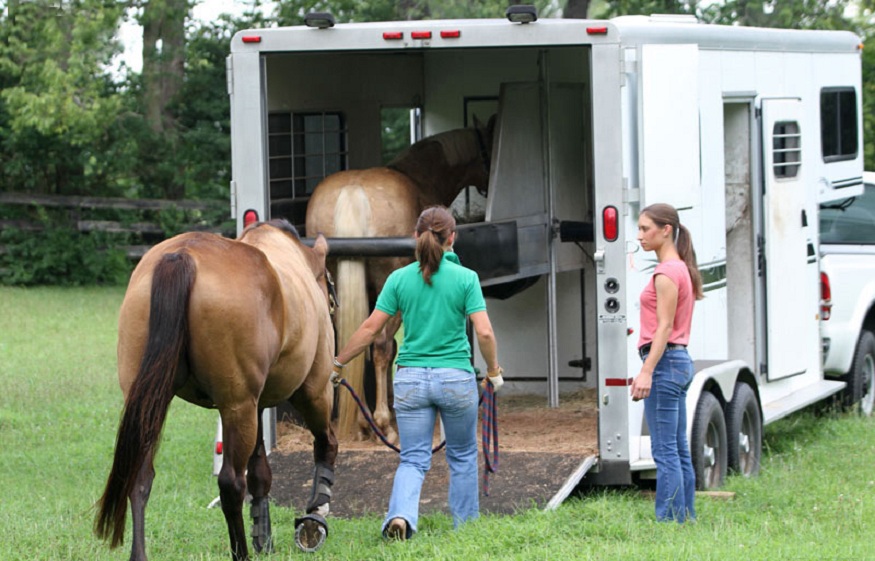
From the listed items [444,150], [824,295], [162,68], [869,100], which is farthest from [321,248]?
[162,68]

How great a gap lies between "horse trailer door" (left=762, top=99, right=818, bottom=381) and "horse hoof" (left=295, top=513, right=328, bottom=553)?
385 centimetres

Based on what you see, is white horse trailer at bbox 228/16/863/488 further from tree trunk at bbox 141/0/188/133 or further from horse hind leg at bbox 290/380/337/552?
tree trunk at bbox 141/0/188/133

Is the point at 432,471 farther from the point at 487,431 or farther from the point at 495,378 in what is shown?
the point at 495,378

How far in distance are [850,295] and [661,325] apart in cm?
498

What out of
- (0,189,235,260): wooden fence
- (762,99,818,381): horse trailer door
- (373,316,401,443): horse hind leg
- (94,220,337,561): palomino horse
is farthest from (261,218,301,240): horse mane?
(0,189,235,260): wooden fence

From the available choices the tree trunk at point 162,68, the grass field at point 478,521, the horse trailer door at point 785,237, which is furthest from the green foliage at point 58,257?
the horse trailer door at point 785,237

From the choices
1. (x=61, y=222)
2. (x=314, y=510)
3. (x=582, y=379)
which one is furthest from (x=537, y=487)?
(x=61, y=222)

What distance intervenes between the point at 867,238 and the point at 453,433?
6106 millimetres

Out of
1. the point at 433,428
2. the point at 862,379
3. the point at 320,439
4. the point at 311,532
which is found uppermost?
the point at 433,428

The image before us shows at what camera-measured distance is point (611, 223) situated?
6.85 meters

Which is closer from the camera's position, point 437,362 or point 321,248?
point 437,362

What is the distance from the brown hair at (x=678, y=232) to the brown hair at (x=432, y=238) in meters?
0.96

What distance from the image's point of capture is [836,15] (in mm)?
21062

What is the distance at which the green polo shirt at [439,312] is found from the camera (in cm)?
599
